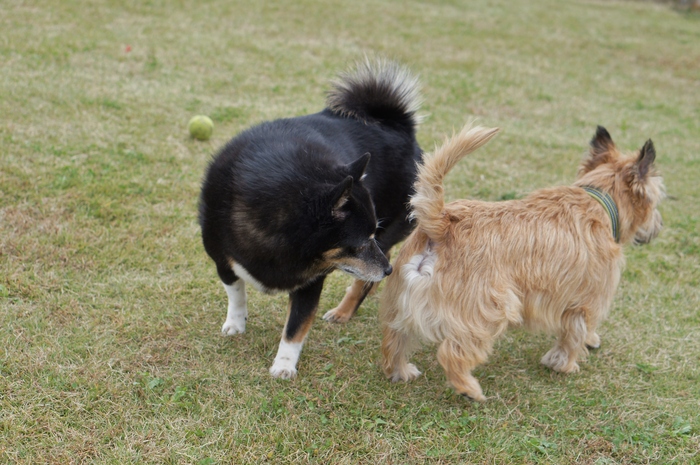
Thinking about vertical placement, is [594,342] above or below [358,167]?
below

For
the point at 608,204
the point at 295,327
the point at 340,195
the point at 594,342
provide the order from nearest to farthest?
1. the point at 340,195
2. the point at 295,327
3. the point at 608,204
4. the point at 594,342

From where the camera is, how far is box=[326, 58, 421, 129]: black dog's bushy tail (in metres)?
3.75

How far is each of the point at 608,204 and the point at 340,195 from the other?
1.69 m

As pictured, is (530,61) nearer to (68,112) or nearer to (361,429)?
(68,112)

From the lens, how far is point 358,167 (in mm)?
3012

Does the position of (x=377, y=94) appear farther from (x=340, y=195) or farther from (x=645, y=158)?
(x=645, y=158)

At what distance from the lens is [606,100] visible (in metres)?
10.1

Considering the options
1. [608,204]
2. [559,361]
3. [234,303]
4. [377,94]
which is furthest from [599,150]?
[234,303]

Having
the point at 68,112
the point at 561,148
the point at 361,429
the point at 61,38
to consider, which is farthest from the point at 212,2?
the point at 361,429

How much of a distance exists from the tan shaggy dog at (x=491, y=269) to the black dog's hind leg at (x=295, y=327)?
403 mm

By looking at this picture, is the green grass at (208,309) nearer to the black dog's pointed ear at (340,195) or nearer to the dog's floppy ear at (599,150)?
the black dog's pointed ear at (340,195)

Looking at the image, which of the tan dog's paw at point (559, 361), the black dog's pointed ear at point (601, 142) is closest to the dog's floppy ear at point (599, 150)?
the black dog's pointed ear at point (601, 142)

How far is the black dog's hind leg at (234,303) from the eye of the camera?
3.42 meters

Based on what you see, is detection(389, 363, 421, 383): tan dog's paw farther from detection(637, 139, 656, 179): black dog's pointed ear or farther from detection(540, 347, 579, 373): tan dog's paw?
detection(637, 139, 656, 179): black dog's pointed ear
